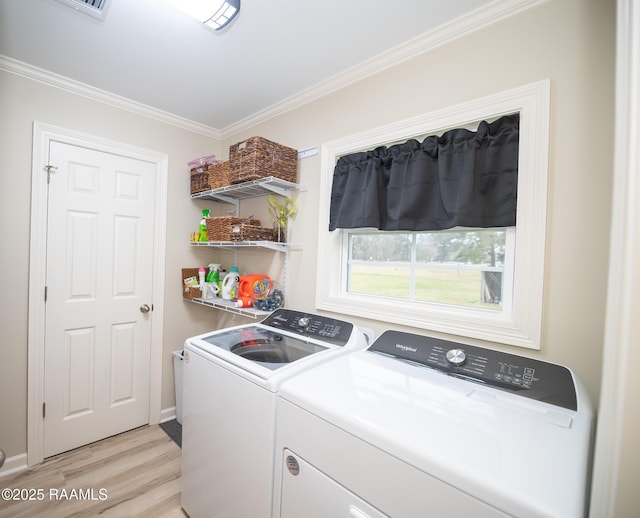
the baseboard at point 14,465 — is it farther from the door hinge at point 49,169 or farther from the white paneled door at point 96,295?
the door hinge at point 49,169

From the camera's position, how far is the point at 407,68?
1.61 metres

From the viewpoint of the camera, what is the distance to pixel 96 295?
7.30 ft

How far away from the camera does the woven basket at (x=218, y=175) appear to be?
2248 mm

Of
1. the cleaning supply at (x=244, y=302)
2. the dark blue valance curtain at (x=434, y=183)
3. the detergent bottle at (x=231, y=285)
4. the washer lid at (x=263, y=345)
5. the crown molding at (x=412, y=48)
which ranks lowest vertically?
the washer lid at (x=263, y=345)

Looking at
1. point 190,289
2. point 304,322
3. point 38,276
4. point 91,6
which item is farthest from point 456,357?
point 38,276

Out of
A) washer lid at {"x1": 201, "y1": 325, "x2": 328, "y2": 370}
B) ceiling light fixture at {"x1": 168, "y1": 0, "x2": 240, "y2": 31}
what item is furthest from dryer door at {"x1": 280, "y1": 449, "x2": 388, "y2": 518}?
ceiling light fixture at {"x1": 168, "y1": 0, "x2": 240, "y2": 31}

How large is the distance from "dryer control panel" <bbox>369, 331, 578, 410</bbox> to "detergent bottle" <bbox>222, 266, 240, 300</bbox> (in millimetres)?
1376


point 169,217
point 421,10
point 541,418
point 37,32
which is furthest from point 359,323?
point 37,32

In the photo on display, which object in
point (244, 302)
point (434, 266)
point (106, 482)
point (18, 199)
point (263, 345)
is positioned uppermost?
point (18, 199)

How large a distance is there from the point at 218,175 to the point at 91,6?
1106 mm

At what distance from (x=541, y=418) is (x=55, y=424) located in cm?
287

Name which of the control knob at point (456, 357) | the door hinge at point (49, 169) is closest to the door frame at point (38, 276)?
the door hinge at point (49, 169)

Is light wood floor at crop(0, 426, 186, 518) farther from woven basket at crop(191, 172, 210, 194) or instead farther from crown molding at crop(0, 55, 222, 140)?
crown molding at crop(0, 55, 222, 140)

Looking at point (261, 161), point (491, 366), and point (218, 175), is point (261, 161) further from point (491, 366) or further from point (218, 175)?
point (491, 366)
